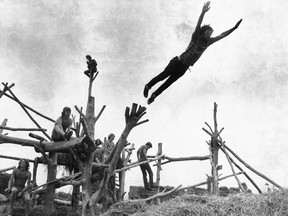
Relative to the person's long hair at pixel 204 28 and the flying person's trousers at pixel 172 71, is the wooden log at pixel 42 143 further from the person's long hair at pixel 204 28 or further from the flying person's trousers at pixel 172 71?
the person's long hair at pixel 204 28

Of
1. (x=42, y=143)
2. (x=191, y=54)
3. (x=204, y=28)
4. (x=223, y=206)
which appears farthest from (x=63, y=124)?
(x=223, y=206)

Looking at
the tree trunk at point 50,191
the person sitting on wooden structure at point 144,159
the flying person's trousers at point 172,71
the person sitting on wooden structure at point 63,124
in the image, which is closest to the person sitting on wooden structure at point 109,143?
the person sitting on wooden structure at point 144,159

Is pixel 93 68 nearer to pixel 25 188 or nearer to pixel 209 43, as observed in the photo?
pixel 209 43

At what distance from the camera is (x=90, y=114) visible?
29.2 feet

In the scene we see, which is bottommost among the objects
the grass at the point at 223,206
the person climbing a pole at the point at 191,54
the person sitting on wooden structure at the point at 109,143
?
the grass at the point at 223,206

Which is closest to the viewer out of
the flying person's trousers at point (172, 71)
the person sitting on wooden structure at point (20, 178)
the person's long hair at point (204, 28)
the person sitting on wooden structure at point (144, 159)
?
the person's long hair at point (204, 28)

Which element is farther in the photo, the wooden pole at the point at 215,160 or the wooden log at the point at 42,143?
the wooden pole at the point at 215,160

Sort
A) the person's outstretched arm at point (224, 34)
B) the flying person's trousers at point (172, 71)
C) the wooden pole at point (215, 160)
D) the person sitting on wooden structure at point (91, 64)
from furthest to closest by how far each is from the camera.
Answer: the wooden pole at point (215, 160) → the person sitting on wooden structure at point (91, 64) → the flying person's trousers at point (172, 71) → the person's outstretched arm at point (224, 34)

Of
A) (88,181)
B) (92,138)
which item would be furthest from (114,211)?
(92,138)

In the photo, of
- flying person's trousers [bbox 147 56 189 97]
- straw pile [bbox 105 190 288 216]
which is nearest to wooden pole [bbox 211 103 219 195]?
straw pile [bbox 105 190 288 216]

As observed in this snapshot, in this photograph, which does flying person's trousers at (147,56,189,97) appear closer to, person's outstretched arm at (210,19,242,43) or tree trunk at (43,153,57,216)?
person's outstretched arm at (210,19,242,43)

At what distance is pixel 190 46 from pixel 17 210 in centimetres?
774

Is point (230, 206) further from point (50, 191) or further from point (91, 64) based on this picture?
point (50, 191)

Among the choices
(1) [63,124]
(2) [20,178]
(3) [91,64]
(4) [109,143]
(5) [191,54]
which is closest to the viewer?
(5) [191,54]
